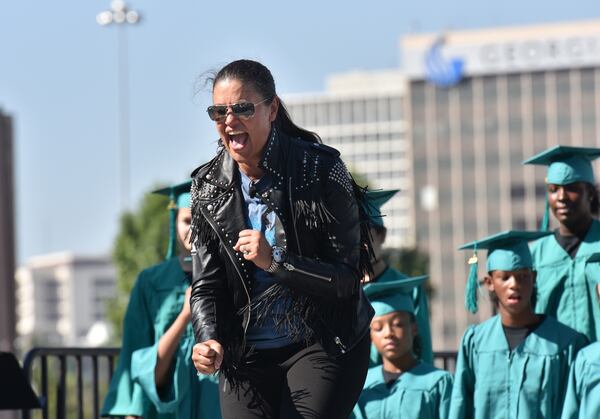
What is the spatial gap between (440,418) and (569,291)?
1.00 m

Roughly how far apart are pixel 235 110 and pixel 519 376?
12.0 feet

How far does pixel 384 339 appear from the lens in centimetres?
917

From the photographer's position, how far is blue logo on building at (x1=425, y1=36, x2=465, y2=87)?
466ft

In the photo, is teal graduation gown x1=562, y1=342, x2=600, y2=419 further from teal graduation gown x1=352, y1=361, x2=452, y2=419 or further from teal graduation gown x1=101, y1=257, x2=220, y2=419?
teal graduation gown x1=101, y1=257, x2=220, y2=419

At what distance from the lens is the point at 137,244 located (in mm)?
59906

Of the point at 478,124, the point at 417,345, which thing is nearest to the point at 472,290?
the point at 417,345

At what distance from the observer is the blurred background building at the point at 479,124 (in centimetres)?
14038

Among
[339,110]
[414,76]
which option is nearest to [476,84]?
[414,76]

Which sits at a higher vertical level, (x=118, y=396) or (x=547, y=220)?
(x=547, y=220)

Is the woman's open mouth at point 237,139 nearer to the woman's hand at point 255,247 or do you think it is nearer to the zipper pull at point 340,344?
the woman's hand at point 255,247

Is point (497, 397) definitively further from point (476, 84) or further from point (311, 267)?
point (476, 84)

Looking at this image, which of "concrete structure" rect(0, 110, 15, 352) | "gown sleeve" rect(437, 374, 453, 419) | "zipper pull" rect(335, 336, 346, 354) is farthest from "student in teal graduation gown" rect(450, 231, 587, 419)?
"concrete structure" rect(0, 110, 15, 352)

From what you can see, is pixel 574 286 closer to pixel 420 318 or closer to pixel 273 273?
pixel 420 318

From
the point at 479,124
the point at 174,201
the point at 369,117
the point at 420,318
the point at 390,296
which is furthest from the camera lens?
the point at 369,117
